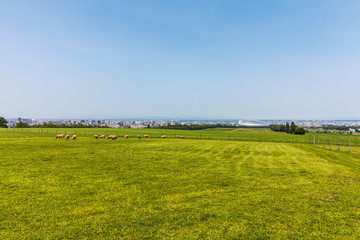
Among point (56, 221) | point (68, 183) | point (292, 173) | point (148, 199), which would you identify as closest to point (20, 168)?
point (68, 183)

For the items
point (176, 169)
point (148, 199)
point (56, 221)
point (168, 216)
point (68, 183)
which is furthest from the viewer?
point (176, 169)

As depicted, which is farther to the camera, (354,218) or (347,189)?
(347,189)

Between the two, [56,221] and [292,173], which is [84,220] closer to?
[56,221]

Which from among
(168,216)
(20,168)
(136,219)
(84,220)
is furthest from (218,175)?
(20,168)

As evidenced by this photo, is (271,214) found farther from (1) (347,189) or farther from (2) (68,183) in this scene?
(2) (68,183)

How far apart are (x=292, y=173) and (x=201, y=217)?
451 inches

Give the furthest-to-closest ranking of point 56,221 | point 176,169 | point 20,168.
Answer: point 176,169 < point 20,168 < point 56,221

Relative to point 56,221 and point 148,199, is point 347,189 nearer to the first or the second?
point 148,199

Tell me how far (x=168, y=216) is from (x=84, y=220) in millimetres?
3233

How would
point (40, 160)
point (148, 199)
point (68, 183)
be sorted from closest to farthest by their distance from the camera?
1. point (148, 199)
2. point (68, 183)
3. point (40, 160)

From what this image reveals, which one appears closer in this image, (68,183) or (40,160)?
(68,183)

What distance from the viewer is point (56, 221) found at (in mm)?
6914

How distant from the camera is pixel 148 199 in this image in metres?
9.14

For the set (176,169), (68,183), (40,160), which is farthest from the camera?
(40,160)
